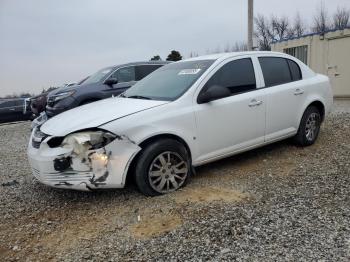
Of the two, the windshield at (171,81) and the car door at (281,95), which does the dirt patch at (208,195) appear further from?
the car door at (281,95)

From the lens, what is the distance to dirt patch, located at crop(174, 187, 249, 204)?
433 cm

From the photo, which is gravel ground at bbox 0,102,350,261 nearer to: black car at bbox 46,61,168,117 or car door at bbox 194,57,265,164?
car door at bbox 194,57,265,164

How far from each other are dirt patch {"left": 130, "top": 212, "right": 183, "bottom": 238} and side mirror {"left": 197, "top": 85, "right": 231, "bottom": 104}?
1.53m

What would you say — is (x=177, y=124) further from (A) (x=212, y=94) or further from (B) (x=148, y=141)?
(A) (x=212, y=94)

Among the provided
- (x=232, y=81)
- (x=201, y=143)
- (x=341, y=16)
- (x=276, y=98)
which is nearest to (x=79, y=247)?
(x=201, y=143)

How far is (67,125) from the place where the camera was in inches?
Result: 173

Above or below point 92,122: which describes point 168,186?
below

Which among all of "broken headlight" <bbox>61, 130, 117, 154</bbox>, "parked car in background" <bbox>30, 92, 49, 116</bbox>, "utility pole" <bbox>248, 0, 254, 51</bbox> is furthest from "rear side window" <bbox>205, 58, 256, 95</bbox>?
"parked car in background" <bbox>30, 92, 49, 116</bbox>

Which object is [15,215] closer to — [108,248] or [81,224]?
[81,224]

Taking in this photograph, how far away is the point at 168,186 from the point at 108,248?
1273mm

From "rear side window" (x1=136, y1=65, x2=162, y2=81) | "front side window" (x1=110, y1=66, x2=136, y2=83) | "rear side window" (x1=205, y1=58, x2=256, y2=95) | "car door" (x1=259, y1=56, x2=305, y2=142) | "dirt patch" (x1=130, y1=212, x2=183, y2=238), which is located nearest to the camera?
"dirt patch" (x1=130, y1=212, x2=183, y2=238)

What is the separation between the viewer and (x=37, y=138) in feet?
15.2

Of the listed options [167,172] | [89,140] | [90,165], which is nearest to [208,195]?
[167,172]

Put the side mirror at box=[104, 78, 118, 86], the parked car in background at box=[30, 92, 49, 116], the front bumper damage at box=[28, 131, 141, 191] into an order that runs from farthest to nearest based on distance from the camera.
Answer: the parked car in background at box=[30, 92, 49, 116]
the side mirror at box=[104, 78, 118, 86]
the front bumper damage at box=[28, 131, 141, 191]
